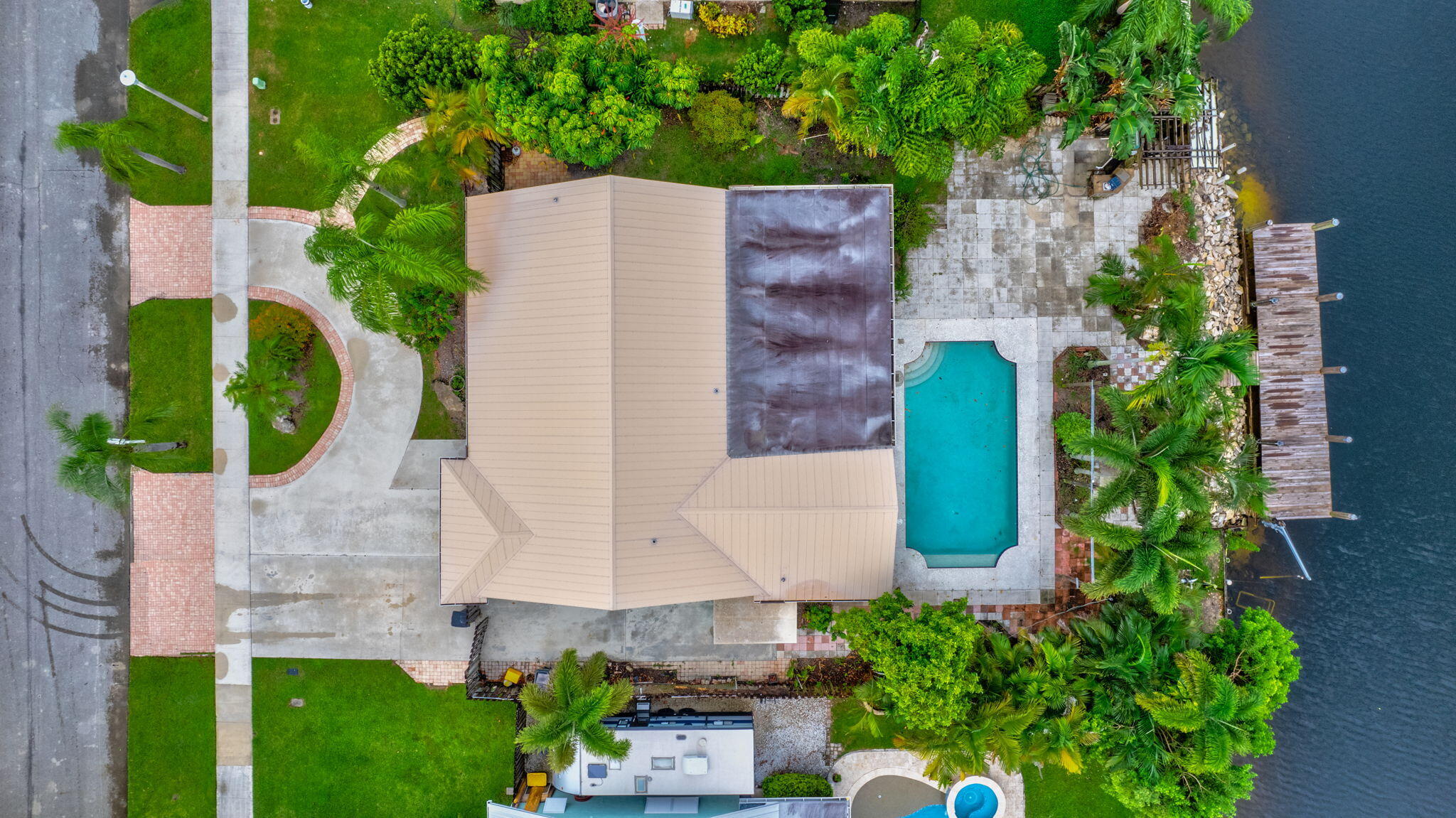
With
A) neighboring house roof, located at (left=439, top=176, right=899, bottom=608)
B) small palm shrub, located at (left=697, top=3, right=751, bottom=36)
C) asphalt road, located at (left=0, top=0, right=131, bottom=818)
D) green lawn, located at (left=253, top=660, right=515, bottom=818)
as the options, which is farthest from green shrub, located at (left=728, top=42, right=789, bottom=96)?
green lawn, located at (left=253, top=660, right=515, bottom=818)

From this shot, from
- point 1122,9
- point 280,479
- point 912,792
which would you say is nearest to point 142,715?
point 280,479

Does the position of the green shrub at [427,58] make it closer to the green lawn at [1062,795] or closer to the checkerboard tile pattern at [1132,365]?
the checkerboard tile pattern at [1132,365]

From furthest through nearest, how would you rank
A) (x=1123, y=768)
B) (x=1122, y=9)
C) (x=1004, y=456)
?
(x=1004, y=456) → (x=1122, y=9) → (x=1123, y=768)

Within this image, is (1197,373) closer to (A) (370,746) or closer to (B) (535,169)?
(B) (535,169)

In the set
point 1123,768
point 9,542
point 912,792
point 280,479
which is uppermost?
point 280,479

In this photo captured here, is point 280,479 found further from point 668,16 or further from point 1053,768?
point 1053,768

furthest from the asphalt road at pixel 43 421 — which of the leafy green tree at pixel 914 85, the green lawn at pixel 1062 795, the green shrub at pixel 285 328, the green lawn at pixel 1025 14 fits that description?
the green lawn at pixel 1062 795

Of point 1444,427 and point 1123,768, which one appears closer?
point 1123,768
